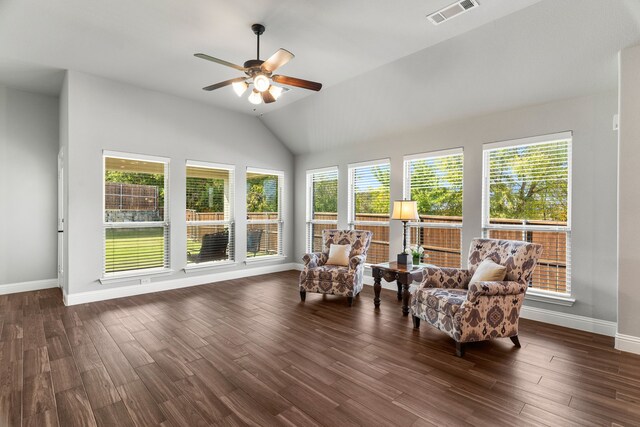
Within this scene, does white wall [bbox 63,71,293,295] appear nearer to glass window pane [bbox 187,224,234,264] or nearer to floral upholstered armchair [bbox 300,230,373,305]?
glass window pane [bbox 187,224,234,264]

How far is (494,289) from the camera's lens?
3.01 metres

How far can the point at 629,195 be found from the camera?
3096mm

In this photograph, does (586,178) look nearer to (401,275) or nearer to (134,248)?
(401,275)

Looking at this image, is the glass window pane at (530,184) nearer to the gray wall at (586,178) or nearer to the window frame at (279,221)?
the gray wall at (586,178)

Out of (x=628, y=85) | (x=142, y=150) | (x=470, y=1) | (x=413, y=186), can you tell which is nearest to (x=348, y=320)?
(x=413, y=186)

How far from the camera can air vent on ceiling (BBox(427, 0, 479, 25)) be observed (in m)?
2.87

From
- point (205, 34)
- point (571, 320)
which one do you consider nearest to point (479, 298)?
point (571, 320)

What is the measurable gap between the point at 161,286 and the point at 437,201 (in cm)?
474

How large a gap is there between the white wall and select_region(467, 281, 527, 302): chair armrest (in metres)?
4.56

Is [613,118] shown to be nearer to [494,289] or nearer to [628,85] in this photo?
[628,85]

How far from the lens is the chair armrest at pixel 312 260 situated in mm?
4879

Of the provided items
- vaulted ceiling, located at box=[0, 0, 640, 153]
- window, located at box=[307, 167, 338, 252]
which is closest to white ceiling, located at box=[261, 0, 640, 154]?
vaulted ceiling, located at box=[0, 0, 640, 153]

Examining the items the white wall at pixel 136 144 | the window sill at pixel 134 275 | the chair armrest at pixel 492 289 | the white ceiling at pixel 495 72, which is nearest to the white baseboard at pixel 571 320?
the chair armrest at pixel 492 289

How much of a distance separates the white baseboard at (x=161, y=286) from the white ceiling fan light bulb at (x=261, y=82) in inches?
152
